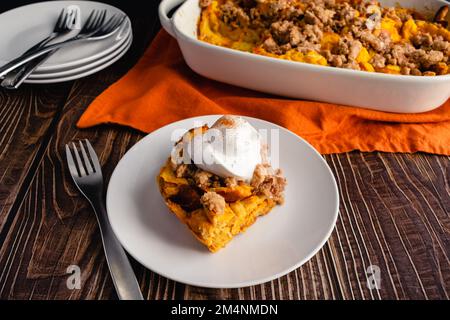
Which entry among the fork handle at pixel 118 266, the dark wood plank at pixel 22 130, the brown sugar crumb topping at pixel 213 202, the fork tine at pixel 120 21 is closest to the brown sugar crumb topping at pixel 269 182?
the brown sugar crumb topping at pixel 213 202

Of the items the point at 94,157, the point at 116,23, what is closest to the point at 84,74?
the point at 116,23

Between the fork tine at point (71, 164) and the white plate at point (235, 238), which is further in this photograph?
the fork tine at point (71, 164)

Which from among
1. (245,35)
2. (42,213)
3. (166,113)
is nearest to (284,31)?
(245,35)

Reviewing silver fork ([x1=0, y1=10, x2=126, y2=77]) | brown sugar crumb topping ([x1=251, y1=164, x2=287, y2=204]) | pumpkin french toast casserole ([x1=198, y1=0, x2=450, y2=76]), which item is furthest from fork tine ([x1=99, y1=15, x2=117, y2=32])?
brown sugar crumb topping ([x1=251, y1=164, x2=287, y2=204])

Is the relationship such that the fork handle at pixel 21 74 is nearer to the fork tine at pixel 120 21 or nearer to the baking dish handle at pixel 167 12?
the fork tine at pixel 120 21

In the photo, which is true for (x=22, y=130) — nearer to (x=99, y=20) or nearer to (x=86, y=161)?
(x=86, y=161)

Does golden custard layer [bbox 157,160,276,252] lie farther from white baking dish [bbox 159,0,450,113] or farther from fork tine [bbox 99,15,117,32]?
fork tine [bbox 99,15,117,32]
